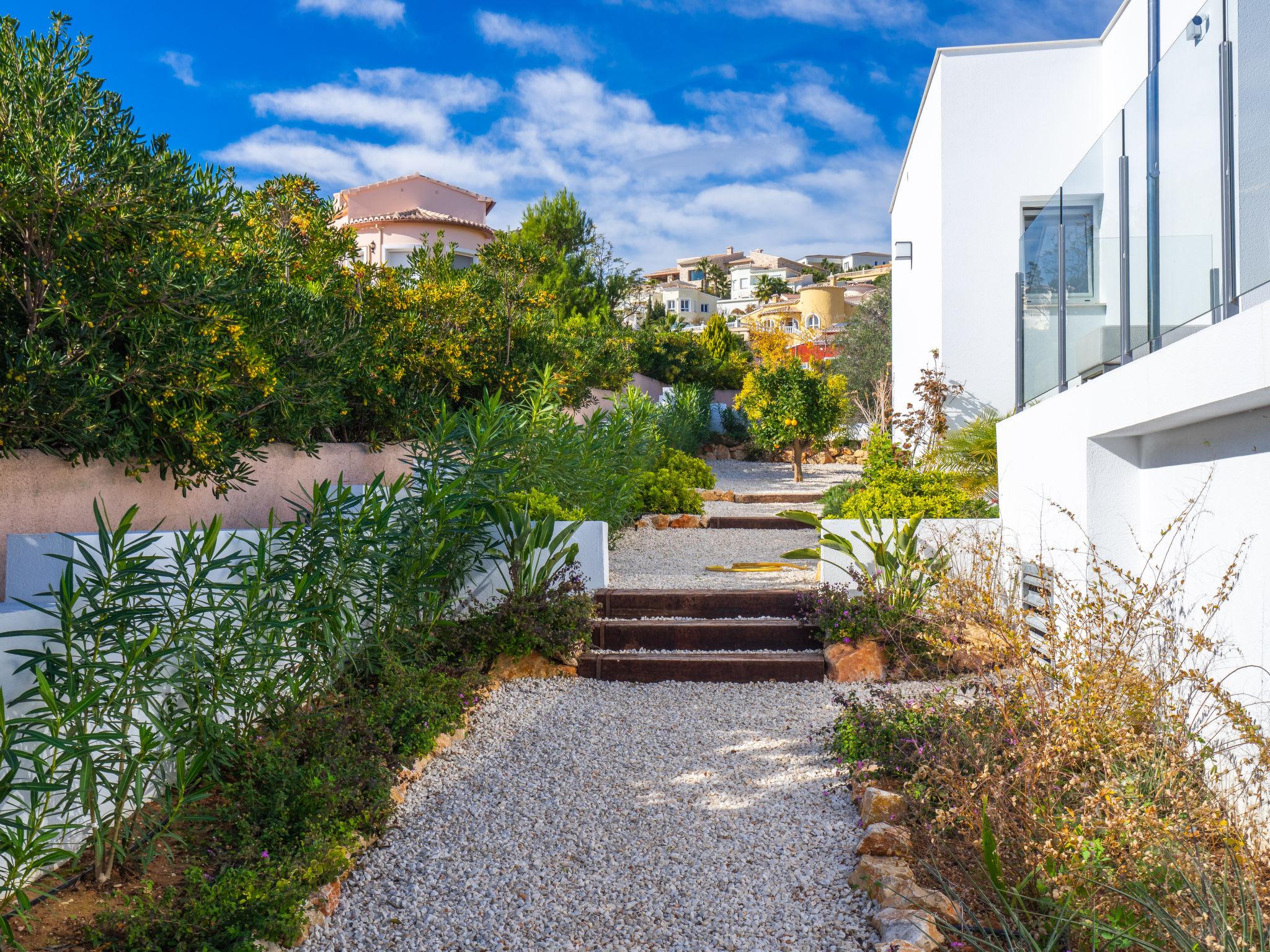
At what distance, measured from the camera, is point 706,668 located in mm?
5988

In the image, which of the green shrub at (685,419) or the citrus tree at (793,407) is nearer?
the green shrub at (685,419)

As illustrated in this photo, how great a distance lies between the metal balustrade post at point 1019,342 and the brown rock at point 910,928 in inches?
201

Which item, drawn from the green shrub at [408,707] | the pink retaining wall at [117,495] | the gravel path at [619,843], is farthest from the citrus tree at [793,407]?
the green shrub at [408,707]

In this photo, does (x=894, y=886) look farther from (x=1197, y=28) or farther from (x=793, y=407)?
(x=793, y=407)

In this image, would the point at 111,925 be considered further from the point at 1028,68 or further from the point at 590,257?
the point at 590,257

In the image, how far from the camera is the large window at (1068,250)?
5.15 m

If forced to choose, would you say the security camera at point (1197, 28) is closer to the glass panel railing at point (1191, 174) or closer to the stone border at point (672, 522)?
the glass panel railing at point (1191, 174)

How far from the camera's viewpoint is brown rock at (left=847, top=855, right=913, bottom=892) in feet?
9.98

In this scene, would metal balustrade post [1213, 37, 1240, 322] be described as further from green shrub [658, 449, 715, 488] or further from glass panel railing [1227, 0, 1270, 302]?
green shrub [658, 449, 715, 488]

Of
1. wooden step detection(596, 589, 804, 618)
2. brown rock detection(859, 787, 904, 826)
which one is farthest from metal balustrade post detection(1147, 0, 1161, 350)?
wooden step detection(596, 589, 804, 618)

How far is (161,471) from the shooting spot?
4484mm

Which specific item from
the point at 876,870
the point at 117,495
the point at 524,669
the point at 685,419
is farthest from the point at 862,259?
the point at 876,870

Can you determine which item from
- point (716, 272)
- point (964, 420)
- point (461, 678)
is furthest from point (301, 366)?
point (716, 272)

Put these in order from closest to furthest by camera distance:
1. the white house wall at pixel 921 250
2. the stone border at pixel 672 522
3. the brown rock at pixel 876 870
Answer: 1. the brown rock at pixel 876 870
2. the white house wall at pixel 921 250
3. the stone border at pixel 672 522
